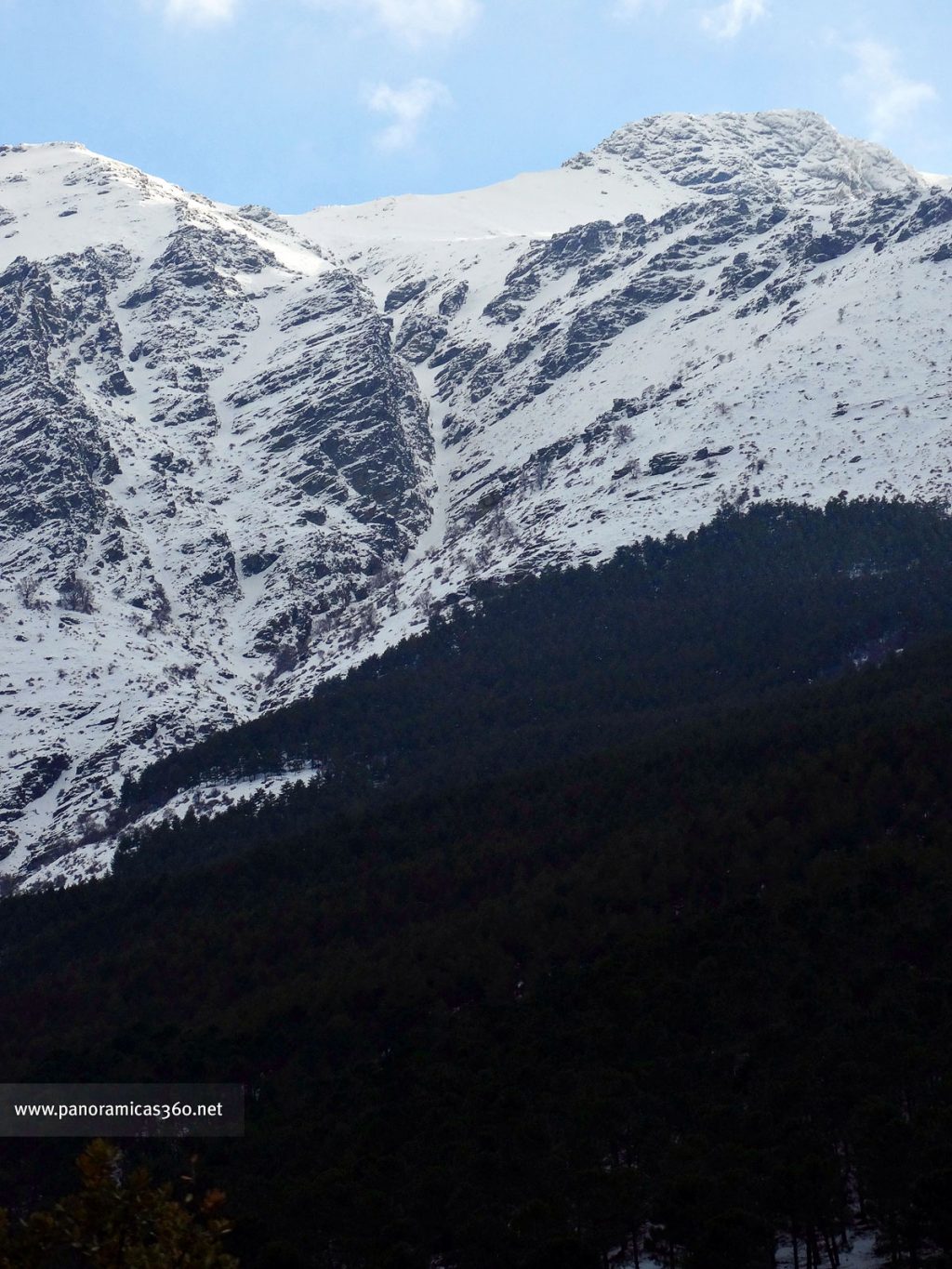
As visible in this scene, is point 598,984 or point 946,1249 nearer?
point 946,1249

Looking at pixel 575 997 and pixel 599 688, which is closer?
pixel 575 997

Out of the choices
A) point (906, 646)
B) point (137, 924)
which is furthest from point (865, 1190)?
point (906, 646)

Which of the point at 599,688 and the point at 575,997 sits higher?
the point at 599,688

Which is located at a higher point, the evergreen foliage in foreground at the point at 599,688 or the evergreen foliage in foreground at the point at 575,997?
the evergreen foliage in foreground at the point at 599,688

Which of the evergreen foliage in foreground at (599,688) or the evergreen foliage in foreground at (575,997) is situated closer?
the evergreen foliage in foreground at (575,997)

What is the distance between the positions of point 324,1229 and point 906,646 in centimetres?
11434

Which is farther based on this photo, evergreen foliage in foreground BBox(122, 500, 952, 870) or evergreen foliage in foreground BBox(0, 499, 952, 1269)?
evergreen foliage in foreground BBox(122, 500, 952, 870)

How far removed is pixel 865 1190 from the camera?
6131cm

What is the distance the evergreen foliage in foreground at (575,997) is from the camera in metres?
63.4

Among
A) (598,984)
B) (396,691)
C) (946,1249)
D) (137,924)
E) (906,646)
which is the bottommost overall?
(946,1249)

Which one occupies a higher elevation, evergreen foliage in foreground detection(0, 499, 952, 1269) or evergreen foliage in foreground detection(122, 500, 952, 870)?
evergreen foliage in foreground detection(122, 500, 952, 870)

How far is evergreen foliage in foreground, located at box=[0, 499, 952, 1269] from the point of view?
208 feet

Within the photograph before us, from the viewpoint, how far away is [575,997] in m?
95.6

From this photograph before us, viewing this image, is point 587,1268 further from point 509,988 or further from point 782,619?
point 782,619
